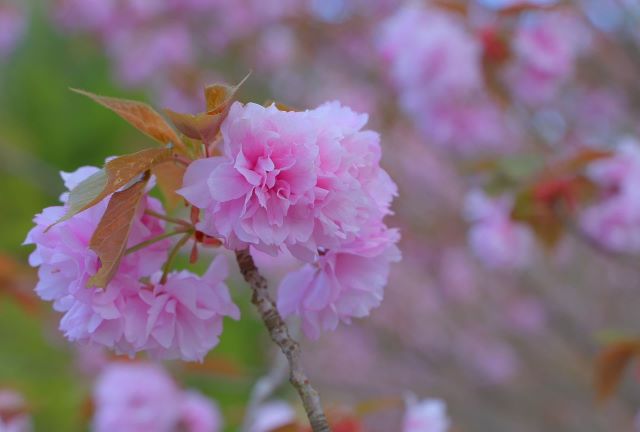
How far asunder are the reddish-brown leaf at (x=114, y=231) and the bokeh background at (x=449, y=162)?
772 mm

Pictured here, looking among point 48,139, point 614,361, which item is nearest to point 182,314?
point 614,361

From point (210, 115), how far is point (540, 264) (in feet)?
8.53

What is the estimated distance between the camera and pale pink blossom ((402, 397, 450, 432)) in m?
0.88

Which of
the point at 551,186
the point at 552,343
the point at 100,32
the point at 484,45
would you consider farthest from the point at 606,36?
the point at 100,32

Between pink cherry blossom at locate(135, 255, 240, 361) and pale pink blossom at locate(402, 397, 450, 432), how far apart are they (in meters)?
0.35

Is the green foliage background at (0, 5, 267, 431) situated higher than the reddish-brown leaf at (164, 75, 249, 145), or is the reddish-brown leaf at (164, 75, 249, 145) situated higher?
the green foliage background at (0, 5, 267, 431)

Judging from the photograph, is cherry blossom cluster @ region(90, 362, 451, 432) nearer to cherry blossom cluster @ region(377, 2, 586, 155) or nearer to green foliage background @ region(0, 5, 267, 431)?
cherry blossom cluster @ region(377, 2, 586, 155)

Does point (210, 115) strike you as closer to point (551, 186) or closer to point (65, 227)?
point (65, 227)

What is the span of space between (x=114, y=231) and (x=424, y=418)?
47 centimetres

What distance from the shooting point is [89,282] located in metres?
0.53

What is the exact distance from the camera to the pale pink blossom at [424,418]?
34.6 inches

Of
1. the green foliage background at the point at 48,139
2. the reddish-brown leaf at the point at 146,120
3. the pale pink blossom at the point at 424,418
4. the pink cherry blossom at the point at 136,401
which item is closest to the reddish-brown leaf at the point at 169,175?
the reddish-brown leaf at the point at 146,120

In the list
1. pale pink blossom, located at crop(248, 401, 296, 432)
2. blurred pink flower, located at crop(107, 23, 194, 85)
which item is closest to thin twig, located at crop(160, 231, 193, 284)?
pale pink blossom, located at crop(248, 401, 296, 432)

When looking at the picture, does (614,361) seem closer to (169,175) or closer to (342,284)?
(342,284)
